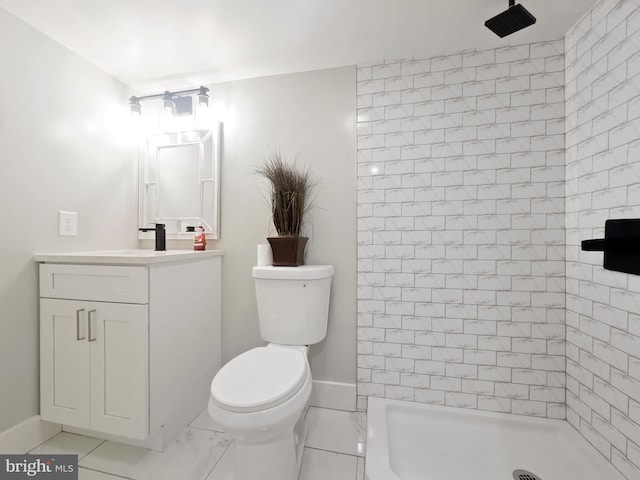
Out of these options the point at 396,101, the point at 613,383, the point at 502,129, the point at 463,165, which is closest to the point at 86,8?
the point at 396,101

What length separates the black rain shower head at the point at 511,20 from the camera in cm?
112

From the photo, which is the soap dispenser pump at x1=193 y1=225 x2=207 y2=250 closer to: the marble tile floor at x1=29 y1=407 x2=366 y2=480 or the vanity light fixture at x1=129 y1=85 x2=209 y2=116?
the vanity light fixture at x1=129 y1=85 x2=209 y2=116

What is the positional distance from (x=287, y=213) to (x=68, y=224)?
115cm

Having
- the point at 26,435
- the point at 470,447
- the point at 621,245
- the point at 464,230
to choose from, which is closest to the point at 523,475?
the point at 470,447

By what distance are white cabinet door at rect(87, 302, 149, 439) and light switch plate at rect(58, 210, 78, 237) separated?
0.50 metres

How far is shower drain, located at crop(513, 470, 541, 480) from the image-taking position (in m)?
1.19

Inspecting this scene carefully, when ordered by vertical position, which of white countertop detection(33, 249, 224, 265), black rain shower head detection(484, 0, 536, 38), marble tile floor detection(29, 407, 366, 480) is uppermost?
black rain shower head detection(484, 0, 536, 38)

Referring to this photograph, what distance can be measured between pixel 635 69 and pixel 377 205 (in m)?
1.11

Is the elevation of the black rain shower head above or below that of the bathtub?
above

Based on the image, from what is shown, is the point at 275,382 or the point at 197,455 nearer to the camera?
the point at 275,382

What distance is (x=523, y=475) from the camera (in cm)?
121

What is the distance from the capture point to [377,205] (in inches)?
63.0

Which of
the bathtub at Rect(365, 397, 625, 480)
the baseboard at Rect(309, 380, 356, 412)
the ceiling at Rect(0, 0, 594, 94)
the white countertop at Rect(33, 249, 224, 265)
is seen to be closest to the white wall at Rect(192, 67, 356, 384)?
the baseboard at Rect(309, 380, 356, 412)

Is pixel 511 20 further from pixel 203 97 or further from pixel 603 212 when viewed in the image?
pixel 203 97
